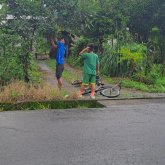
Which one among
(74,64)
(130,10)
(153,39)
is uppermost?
(130,10)

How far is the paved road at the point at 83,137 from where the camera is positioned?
641 cm

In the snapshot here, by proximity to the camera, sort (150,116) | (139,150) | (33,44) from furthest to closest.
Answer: (33,44) → (150,116) → (139,150)

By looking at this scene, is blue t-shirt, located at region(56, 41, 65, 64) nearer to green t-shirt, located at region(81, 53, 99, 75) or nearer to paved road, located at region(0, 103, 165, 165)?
green t-shirt, located at region(81, 53, 99, 75)

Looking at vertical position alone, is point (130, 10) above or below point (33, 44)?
above

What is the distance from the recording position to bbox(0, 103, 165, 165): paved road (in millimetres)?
6410

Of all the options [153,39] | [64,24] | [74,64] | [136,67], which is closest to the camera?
[64,24]

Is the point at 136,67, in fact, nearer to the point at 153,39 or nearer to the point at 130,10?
the point at 153,39

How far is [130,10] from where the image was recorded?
23562mm

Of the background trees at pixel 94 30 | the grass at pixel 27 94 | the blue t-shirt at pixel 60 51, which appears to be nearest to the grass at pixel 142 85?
the background trees at pixel 94 30

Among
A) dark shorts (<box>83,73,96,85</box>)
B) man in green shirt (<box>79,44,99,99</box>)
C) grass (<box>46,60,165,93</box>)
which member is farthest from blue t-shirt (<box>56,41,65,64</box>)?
grass (<box>46,60,165,93</box>)

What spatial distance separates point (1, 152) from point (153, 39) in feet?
56.3

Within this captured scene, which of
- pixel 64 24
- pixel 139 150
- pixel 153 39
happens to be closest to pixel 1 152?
pixel 139 150

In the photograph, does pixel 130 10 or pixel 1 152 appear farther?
pixel 130 10

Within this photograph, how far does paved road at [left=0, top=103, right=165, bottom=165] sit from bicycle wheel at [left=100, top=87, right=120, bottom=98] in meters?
2.33
